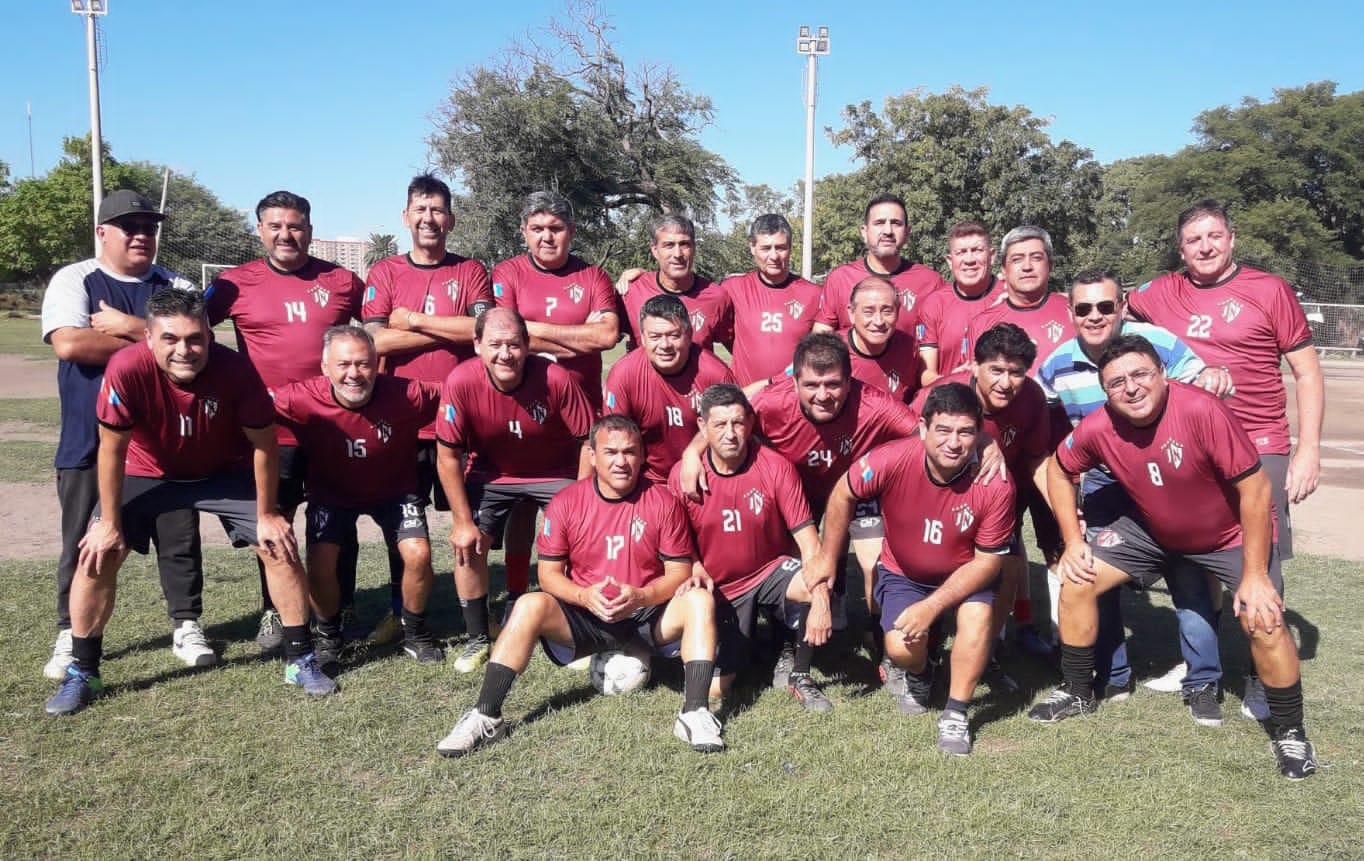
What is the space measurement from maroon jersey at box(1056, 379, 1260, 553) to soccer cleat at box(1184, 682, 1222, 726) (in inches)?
28.8

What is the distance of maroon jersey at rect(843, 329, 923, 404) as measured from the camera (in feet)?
17.9

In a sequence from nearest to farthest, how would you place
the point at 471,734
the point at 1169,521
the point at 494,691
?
the point at 471,734, the point at 494,691, the point at 1169,521

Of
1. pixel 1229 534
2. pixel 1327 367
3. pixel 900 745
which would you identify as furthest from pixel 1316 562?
pixel 1327 367

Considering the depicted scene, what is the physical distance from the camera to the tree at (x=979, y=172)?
122 ft

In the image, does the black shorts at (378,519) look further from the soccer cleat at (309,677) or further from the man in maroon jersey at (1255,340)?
the man in maroon jersey at (1255,340)

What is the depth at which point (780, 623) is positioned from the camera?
515 cm

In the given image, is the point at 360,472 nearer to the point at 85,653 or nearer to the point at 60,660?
the point at 85,653

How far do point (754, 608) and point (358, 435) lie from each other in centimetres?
231

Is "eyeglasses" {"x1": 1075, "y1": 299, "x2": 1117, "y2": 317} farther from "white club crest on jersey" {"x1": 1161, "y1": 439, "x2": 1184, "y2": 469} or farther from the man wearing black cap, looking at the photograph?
the man wearing black cap

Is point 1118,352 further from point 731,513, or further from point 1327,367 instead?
point 1327,367

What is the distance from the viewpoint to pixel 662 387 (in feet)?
17.3

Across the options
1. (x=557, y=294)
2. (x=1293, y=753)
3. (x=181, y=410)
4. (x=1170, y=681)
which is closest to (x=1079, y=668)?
→ (x=1170, y=681)

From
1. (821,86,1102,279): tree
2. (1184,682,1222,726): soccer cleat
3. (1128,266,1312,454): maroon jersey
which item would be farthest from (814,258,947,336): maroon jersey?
(821,86,1102,279): tree

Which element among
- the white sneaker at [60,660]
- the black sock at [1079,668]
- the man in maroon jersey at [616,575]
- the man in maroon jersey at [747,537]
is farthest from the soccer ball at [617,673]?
the white sneaker at [60,660]
